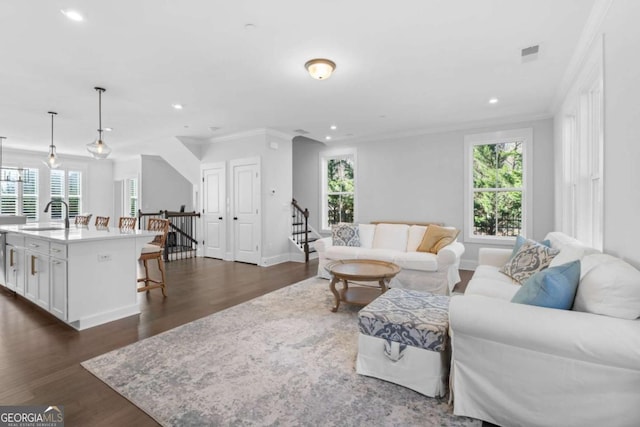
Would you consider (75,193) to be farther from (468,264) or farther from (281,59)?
(468,264)

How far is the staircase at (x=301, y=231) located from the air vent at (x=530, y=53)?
4505 millimetres

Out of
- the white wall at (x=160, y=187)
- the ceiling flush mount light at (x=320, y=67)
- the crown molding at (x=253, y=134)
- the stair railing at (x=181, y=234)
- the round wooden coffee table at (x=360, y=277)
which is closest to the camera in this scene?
the ceiling flush mount light at (x=320, y=67)

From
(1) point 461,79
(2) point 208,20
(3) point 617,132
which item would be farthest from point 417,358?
(1) point 461,79

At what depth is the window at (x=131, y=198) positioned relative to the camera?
9305 millimetres

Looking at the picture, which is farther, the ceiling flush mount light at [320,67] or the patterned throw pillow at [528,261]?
the ceiling flush mount light at [320,67]

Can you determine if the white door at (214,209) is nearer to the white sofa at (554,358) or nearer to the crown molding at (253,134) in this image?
the crown molding at (253,134)

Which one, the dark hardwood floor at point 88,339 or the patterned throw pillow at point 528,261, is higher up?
the patterned throw pillow at point 528,261

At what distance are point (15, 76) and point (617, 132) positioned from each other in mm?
5626

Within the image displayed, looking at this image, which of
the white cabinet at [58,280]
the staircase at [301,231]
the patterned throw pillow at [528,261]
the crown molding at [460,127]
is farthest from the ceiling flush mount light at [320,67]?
the staircase at [301,231]

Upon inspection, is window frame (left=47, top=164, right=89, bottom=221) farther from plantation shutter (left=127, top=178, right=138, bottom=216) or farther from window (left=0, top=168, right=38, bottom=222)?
plantation shutter (left=127, top=178, right=138, bottom=216)

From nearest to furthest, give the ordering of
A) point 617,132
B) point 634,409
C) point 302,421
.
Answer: point 634,409
point 302,421
point 617,132

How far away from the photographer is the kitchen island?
2.91 metres

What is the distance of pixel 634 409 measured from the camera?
1393mm

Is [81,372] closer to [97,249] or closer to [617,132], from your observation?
[97,249]
